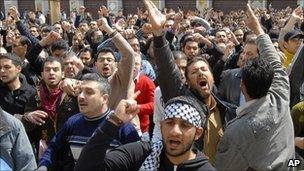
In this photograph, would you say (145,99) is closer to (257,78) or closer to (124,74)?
(124,74)

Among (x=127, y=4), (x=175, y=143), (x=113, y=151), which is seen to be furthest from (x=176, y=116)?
(x=127, y=4)

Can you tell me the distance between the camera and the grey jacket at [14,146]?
10.5ft

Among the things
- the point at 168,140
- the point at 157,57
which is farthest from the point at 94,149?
the point at 157,57

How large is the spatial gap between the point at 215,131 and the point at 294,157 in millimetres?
642

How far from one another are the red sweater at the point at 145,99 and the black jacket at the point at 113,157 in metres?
2.03

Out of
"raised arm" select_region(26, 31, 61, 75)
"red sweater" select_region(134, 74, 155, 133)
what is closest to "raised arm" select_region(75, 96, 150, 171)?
"red sweater" select_region(134, 74, 155, 133)

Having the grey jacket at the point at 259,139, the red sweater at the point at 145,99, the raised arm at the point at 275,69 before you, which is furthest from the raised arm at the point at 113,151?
the red sweater at the point at 145,99

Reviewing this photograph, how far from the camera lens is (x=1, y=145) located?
320 cm

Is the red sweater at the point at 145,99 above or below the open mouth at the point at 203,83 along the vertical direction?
below

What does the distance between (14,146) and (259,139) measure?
5.06 feet

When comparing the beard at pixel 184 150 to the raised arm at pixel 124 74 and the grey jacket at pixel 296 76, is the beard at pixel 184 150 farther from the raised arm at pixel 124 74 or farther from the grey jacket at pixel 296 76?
the grey jacket at pixel 296 76

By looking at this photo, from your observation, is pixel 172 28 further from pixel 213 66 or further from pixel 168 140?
pixel 168 140

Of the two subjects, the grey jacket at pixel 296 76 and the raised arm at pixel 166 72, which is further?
the grey jacket at pixel 296 76

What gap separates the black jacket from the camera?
273 centimetres
